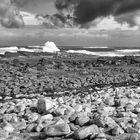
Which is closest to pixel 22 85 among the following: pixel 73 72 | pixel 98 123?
pixel 73 72

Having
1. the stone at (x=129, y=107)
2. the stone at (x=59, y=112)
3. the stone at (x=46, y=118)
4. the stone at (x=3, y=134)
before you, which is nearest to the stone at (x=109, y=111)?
the stone at (x=129, y=107)

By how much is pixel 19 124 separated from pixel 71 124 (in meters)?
1.05

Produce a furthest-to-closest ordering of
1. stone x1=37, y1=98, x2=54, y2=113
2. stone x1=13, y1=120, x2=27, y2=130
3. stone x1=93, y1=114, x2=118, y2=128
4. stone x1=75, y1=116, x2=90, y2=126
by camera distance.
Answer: stone x1=37, y1=98, x2=54, y2=113, stone x1=13, y1=120, x2=27, y2=130, stone x1=75, y1=116, x2=90, y2=126, stone x1=93, y1=114, x2=118, y2=128

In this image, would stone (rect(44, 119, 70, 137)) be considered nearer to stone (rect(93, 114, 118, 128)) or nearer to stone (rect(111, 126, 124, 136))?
stone (rect(93, 114, 118, 128))

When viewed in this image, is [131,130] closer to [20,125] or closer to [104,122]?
[104,122]

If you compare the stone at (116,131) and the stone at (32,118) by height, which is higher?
the stone at (116,131)

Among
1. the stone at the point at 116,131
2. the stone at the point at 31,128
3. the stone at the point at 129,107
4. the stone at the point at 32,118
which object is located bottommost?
the stone at the point at 32,118

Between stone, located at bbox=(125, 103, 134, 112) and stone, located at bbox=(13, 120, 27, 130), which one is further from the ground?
stone, located at bbox=(125, 103, 134, 112)

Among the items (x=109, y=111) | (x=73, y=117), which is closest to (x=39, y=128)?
(x=73, y=117)

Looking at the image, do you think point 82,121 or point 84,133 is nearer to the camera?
point 84,133

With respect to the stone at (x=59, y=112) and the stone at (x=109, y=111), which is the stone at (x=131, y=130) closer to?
the stone at (x=109, y=111)

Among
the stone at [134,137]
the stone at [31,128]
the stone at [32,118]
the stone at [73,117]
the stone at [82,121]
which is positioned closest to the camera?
the stone at [134,137]

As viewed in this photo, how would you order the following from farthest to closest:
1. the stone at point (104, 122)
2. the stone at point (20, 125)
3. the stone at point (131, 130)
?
the stone at point (20, 125) → the stone at point (104, 122) → the stone at point (131, 130)

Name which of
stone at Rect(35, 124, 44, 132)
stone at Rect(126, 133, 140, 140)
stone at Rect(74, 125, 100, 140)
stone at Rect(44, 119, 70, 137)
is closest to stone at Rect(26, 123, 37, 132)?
stone at Rect(35, 124, 44, 132)
